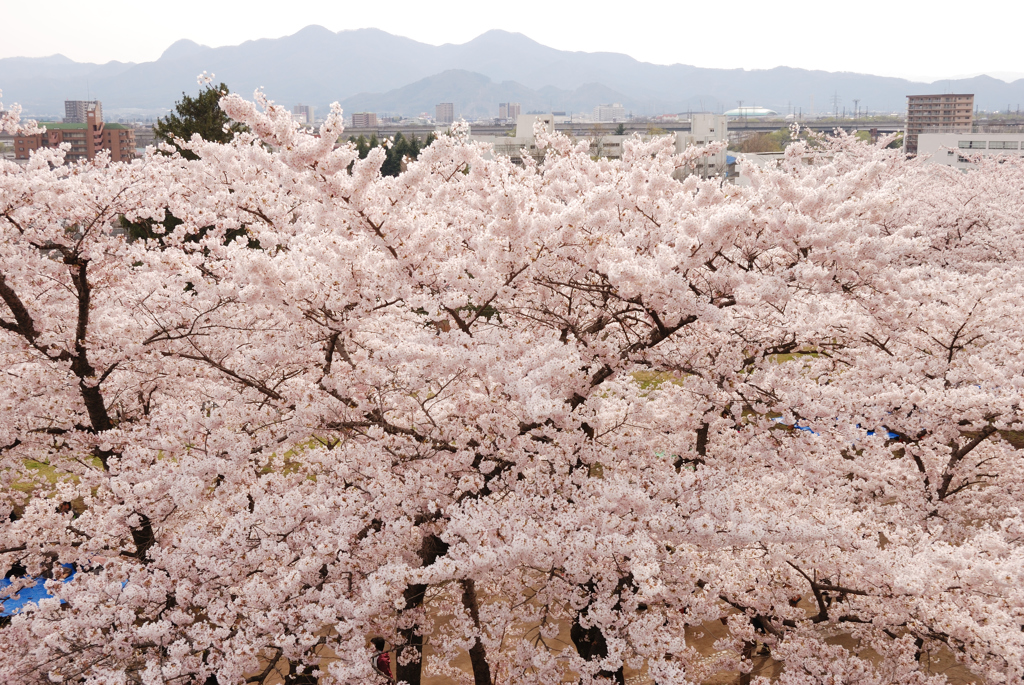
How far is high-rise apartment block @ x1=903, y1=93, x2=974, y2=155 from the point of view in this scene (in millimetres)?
107562

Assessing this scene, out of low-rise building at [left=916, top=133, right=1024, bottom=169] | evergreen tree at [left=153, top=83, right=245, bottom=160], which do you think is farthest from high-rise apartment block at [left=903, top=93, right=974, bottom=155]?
evergreen tree at [left=153, top=83, right=245, bottom=160]

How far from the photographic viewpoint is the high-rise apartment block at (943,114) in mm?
107562

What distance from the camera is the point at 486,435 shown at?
19.6ft

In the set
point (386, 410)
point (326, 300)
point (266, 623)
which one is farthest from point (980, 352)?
point (266, 623)

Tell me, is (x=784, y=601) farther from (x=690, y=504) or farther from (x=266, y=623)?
(x=266, y=623)

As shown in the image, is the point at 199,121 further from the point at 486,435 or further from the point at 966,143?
the point at 966,143

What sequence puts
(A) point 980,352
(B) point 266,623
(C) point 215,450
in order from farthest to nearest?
(A) point 980,352 < (C) point 215,450 < (B) point 266,623

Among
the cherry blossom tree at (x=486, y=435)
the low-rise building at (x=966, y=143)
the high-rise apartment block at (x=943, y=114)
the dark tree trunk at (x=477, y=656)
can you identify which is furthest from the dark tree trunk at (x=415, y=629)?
the high-rise apartment block at (x=943, y=114)

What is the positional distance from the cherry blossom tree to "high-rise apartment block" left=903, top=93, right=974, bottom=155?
394ft

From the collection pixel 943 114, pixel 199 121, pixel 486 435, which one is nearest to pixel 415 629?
pixel 486 435

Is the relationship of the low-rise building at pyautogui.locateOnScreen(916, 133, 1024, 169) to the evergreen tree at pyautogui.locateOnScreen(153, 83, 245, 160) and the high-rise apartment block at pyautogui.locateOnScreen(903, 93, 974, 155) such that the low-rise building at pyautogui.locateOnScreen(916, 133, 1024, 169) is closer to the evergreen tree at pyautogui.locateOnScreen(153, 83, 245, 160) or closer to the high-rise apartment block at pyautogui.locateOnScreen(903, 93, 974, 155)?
the high-rise apartment block at pyautogui.locateOnScreen(903, 93, 974, 155)

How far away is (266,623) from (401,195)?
12.5ft

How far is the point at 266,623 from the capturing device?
4672 millimetres

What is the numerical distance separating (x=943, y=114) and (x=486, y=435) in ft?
435
